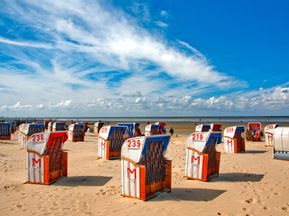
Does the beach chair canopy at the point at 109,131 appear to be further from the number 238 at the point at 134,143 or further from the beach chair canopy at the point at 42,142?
the number 238 at the point at 134,143

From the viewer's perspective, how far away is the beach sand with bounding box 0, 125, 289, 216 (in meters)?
8.05

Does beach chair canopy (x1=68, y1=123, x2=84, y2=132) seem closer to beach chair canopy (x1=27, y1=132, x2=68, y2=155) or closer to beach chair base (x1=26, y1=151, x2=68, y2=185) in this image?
beach chair canopy (x1=27, y1=132, x2=68, y2=155)

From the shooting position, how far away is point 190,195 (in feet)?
31.2

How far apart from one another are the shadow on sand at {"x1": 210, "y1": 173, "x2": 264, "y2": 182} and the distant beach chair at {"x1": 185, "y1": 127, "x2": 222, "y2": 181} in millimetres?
442

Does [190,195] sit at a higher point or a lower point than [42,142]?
lower

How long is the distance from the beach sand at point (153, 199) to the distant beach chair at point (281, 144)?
2684 mm

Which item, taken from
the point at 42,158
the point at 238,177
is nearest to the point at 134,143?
the point at 42,158

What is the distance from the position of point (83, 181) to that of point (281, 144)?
35.4 feet

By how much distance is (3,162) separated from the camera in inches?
631

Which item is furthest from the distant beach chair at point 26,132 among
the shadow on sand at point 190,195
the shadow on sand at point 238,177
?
the shadow on sand at point 190,195

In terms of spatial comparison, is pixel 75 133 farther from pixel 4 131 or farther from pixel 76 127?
pixel 4 131

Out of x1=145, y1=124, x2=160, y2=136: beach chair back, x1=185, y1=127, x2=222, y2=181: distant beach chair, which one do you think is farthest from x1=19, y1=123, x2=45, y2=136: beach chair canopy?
x1=185, y1=127, x2=222, y2=181: distant beach chair

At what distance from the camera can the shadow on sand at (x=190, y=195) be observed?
9.06 meters

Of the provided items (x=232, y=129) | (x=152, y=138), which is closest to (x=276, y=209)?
(x=152, y=138)
